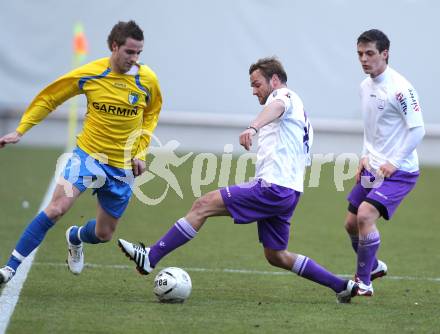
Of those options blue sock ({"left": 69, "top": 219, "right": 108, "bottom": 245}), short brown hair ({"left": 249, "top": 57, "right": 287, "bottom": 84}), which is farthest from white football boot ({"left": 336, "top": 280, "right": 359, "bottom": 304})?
blue sock ({"left": 69, "top": 219, "right": 108, "bottom": 245})

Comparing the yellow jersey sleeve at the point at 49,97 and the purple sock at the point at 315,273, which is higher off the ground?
the yellow jersey sleeve at the point at 49,97

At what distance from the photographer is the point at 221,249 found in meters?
9.83

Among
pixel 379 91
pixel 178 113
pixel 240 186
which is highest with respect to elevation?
pixel 379 91

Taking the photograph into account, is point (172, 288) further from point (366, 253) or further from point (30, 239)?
point (366, 253)

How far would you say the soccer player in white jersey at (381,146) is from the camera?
24.2 ft

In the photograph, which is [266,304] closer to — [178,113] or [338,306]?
[338,306]

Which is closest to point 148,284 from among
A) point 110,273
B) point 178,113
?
point 110,273

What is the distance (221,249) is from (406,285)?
7.58 feet

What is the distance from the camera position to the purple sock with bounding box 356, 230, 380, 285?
24.2ft

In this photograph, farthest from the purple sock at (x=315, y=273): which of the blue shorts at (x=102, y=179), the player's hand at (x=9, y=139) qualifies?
the player's hand at (x=9, y=139)

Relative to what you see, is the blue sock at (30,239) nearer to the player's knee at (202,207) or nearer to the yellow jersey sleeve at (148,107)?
the yellow jersey sleeve at (148,107)

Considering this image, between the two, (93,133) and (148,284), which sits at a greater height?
(93,133)

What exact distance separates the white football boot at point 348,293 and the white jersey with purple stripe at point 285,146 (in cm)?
80

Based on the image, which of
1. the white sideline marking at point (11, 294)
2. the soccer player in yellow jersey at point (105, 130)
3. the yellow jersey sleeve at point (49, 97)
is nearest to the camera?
the white sideline marking at point (11, 294)
